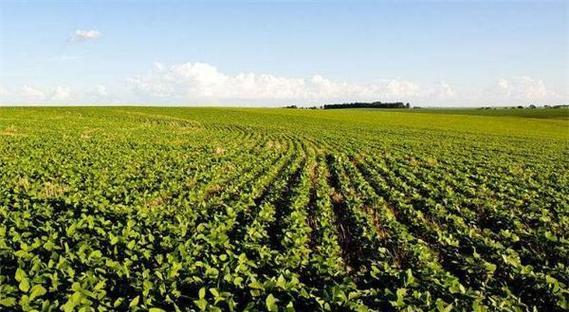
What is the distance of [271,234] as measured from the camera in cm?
1180

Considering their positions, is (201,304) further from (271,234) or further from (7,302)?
(271,234)

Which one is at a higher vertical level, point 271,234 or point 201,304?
point 201,304

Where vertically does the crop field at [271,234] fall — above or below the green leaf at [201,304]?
below

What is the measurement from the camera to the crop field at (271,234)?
6273mm

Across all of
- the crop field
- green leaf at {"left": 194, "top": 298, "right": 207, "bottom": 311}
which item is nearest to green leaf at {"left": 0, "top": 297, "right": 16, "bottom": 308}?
the crop field

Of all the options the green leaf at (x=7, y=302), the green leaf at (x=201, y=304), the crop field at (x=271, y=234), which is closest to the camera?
the green leaf at (x=201, y=304)

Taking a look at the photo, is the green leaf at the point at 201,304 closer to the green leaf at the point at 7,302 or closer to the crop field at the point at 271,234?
the crop field at the point at 271,234

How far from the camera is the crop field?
20.6 feet

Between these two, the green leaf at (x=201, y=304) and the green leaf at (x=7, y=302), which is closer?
the green leaf at (x=201, y=304)

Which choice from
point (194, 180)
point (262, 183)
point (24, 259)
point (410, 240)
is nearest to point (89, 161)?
point (194, 180)

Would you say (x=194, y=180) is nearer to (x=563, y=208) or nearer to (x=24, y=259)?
(x=24, y=259)

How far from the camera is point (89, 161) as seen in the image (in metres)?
22.0

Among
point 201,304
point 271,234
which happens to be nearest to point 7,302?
point 201,304

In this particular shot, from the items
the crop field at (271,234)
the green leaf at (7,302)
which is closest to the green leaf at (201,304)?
the crop field at (271,234)
